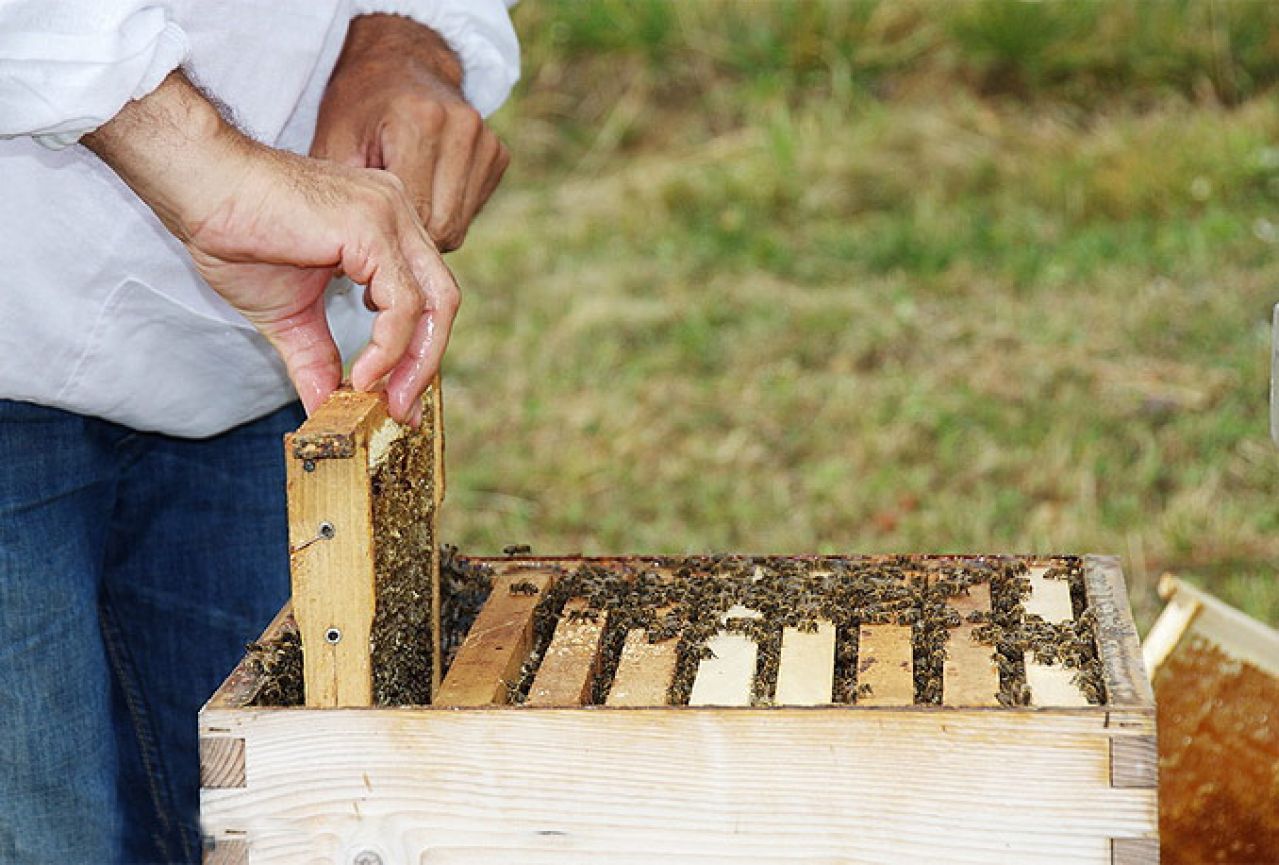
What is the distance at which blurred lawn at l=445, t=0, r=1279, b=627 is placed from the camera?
4.38m

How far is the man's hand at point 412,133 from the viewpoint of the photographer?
2.06 m

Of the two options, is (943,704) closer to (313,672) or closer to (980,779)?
(980,779)

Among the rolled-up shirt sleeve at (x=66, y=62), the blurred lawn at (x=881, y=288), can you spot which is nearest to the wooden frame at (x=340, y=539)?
the rolled-up shirt sleeve at (x=66, y=62)

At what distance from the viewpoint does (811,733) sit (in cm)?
155

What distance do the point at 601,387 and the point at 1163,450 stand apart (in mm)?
1716

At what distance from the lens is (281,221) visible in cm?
166

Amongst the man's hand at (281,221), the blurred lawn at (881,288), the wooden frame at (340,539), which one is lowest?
the blurred lawn at (881,288)

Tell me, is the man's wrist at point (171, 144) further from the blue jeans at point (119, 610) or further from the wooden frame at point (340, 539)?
the blue jeans at point (119, 610)

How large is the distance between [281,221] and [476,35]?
28.9 inches

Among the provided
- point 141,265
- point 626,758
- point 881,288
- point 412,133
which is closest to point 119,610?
point 141,265

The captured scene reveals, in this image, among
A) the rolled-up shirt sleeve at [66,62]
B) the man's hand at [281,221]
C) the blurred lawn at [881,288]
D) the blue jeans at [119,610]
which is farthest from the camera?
the blurred lawn at [881,288]

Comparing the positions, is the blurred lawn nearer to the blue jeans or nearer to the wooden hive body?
the blue jeans

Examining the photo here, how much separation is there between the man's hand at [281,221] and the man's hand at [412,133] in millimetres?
272

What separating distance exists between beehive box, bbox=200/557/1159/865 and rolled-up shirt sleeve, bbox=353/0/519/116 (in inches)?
38.0
